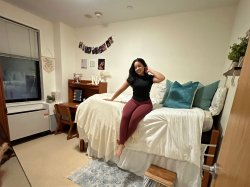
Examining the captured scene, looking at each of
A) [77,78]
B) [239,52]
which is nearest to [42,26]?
[77,78]

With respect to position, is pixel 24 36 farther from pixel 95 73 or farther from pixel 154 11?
pixel 154 11

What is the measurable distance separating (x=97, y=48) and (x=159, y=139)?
2541mm

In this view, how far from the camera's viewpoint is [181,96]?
81.4 inches

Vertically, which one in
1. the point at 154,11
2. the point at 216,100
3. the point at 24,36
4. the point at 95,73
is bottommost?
the point at 216,100

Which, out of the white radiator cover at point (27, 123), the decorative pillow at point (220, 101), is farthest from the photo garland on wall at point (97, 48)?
the decorative pillow at point (220, 101)

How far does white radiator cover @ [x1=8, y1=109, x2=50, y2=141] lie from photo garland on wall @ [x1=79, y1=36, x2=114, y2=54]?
1.70 m

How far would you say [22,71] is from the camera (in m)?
A: 2.82

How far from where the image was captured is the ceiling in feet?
6.97

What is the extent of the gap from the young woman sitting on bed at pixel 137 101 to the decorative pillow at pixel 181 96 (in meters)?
0.39

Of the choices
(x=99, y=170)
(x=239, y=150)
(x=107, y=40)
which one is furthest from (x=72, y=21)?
(x=239, y=150)

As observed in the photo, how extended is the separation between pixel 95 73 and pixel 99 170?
7.07 feet

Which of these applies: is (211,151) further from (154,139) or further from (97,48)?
(97,48)

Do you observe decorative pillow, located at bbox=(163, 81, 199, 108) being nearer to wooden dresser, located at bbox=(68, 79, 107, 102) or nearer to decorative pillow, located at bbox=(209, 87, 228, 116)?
decorative pillow, located at bbox=(209, 87, 228, 116)

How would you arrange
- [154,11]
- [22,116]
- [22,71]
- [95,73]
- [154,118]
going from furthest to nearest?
[95,73] < [22,71] < [22,116] < [154,11] < [154,118]
